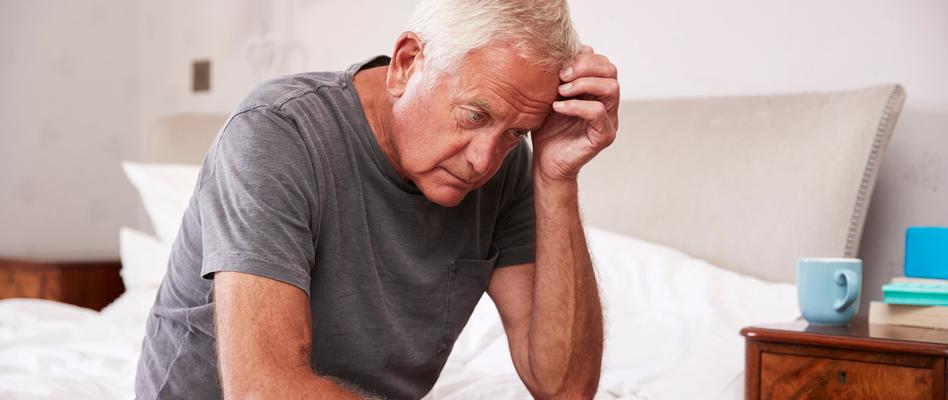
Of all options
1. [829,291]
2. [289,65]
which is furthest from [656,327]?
[289,65]

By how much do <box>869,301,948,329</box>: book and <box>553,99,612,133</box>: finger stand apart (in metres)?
0.60

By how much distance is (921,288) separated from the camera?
1360 millimetres

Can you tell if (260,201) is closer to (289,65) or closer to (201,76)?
(289,65)

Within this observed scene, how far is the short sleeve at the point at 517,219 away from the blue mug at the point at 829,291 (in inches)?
17.4

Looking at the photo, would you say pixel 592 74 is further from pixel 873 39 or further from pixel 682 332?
pixel 873 39

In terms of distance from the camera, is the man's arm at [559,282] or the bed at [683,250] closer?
the man's arm at [559,282]

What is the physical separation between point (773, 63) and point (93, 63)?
240 cm

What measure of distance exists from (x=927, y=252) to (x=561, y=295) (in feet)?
2.00

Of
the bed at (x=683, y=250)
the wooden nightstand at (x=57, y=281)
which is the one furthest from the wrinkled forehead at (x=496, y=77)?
the wooden nightstand at (x=57, y=281)

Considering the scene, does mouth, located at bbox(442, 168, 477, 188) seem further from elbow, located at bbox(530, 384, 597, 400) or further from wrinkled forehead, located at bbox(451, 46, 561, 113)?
elbow, located at bbox(530, 384, 597, 400)

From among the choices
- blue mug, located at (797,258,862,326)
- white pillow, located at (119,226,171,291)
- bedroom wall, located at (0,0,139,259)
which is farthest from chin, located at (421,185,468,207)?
bedroom wall, located at (0,0,139,259)

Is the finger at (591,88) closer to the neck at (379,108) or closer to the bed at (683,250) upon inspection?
the neck at (379,108)

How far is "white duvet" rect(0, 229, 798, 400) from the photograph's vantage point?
56.2 inches

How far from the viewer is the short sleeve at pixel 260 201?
91cm
